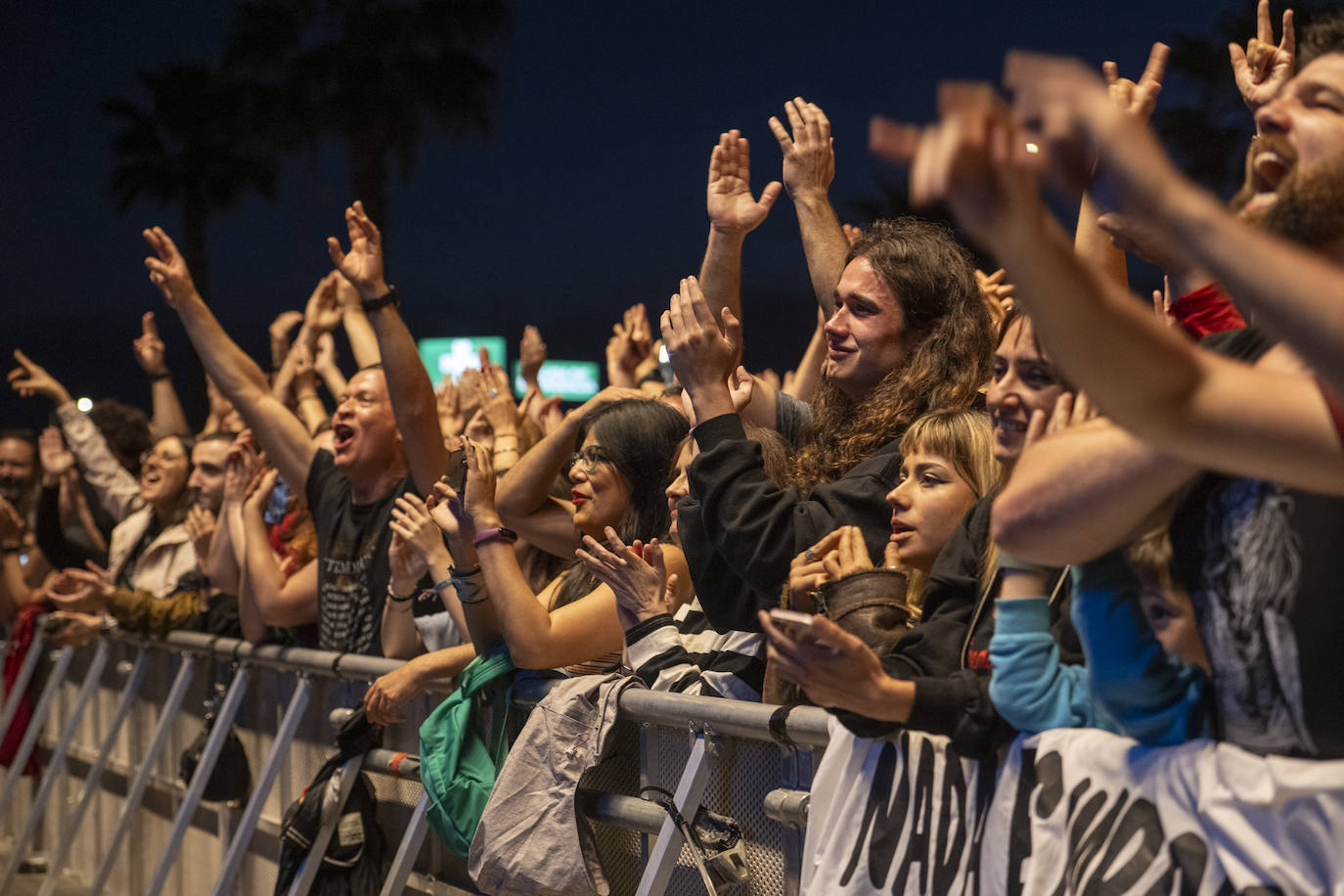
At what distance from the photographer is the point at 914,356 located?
3145mm

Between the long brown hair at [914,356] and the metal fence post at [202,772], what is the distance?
271 centimetres

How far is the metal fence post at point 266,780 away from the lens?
181 inches

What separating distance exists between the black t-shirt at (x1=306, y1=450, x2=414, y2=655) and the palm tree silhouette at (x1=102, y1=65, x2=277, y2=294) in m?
17.2

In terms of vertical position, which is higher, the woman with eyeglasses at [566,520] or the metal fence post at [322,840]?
the woman with eyeglasses at [566,520]

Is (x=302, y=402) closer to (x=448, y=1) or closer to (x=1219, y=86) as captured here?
(x=1219, y=86)

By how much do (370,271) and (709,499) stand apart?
94.1 inches

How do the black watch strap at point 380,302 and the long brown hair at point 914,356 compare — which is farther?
the black watch strap at point 380,302

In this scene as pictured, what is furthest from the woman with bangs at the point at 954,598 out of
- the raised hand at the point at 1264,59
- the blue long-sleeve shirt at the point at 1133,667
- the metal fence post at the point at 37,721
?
the metal fence post at the point at 37,721

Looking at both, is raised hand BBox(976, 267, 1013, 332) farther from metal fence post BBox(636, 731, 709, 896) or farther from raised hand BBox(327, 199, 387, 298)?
raised hand BBox(327, 199, 387, 298)

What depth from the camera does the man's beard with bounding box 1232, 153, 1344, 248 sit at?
153 cm

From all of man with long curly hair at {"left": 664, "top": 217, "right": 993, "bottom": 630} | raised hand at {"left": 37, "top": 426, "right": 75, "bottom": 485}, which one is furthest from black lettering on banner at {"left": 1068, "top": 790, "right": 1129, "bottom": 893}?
raised hand at {"left": 37, "top": 426, "right": 75, "bottom": 485}

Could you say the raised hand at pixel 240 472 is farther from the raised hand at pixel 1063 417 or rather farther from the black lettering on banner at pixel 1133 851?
the black lettering on banner at pixel 1133 851

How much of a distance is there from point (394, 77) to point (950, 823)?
18215mm

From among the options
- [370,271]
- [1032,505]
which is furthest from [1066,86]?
[370,271]
